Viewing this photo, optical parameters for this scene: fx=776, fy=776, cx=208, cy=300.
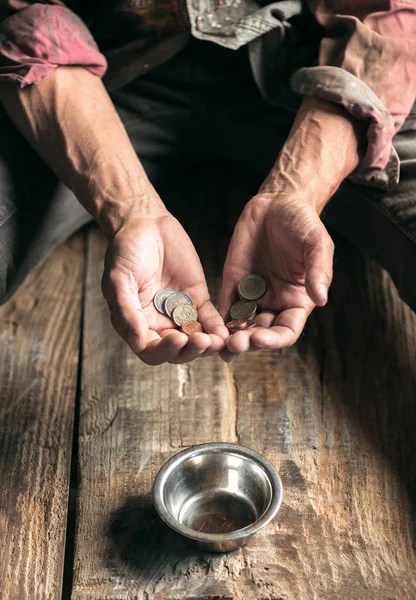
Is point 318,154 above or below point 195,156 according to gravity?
above

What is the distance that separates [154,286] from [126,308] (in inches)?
7.0

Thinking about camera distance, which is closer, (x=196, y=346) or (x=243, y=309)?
(x=196, y=346)

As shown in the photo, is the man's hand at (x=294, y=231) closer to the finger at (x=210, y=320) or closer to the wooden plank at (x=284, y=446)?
the finger at (x=210, y=320)

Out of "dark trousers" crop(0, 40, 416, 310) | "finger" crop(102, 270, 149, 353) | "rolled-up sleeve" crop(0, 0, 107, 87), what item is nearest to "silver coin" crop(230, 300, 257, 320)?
"finger" crop(102, 270, 149, 353)

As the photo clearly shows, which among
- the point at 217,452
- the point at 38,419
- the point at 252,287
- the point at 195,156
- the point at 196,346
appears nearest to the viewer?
the point at 196,346

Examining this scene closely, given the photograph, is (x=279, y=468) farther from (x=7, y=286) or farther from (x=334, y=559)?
(x=7, y=286)

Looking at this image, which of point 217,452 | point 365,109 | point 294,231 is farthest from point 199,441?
point 365,109

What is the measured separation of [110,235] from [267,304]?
1.14 ft

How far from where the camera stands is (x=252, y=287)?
1543 millimetres

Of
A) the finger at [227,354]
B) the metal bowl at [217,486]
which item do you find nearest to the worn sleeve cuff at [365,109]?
the finger at [227,354]

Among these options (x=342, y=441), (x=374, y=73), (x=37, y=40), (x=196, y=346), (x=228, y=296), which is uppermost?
(x=37, y=40)

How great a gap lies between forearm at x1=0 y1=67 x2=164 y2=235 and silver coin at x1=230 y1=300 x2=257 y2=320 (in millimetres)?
271

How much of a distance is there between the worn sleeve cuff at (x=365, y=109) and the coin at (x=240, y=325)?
477mm

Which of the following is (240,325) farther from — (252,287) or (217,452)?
(217,452)
